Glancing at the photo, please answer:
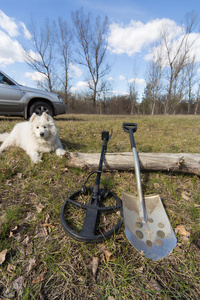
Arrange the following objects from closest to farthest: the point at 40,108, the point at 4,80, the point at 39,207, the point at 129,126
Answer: the point at 39,207
the point at 129,126
the point at 4,80
the point at 40,108

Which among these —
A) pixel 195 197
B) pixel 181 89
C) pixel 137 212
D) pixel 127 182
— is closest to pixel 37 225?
pixel 137 212

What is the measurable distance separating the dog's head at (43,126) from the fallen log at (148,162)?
0.76 meters

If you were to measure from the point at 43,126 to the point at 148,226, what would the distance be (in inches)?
102

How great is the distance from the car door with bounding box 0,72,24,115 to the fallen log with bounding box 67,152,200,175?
4945mm

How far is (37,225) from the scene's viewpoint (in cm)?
158

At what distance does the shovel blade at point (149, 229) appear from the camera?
4.16ft

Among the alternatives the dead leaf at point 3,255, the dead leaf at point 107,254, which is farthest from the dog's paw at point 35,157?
A: the dead leaf at point 107,254

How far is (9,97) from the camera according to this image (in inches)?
227

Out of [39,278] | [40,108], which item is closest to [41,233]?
[39,278]

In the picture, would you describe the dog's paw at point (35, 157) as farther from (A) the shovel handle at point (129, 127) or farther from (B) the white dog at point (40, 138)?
(A) the shovel handle at point (129, 127)

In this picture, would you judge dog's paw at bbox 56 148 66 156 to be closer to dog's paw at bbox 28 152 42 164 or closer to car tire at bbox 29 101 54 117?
dog's paw at bbox 28 152 42 164

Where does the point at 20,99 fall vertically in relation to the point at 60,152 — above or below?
above

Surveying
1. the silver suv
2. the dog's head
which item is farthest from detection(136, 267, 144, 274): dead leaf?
the silver suv

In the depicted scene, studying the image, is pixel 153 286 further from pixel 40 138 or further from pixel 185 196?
pixel 40 138
